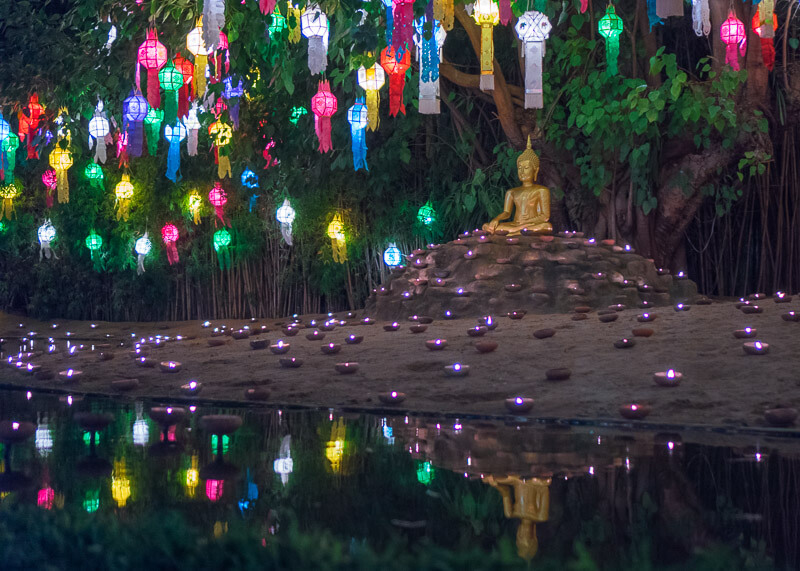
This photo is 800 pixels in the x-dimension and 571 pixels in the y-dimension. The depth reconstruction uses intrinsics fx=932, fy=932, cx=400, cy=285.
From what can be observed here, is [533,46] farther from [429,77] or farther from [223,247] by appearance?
[223,247]

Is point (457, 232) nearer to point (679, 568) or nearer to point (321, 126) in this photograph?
point (321, 126)

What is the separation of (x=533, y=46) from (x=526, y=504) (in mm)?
3634

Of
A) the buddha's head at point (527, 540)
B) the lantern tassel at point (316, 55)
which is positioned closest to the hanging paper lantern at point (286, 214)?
the lantern tassel at point (316, 55)

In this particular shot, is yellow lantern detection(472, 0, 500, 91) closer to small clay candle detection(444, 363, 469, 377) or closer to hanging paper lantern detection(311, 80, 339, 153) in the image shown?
hanging paper lantern detection(311, 80, 339, 153)

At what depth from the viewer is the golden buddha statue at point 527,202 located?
7.64 meters

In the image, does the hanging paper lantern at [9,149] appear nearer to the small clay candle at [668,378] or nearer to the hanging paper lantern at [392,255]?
the hanging paper lantern at [392,255]

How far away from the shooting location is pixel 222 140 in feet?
26.8

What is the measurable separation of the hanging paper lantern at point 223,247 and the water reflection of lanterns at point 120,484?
7.39 m

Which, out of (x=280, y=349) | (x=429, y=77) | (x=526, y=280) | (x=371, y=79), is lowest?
(x=280, y=349)

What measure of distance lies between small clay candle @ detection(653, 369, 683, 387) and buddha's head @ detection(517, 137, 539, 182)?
4257 mm

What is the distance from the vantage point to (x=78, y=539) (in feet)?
5.75

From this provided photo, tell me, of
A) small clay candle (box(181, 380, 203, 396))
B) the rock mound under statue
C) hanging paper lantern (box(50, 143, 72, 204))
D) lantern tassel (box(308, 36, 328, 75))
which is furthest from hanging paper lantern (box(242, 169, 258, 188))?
small clay candle (box(181, 380, 203, 396))

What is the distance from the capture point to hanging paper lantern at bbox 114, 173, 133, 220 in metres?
9.66

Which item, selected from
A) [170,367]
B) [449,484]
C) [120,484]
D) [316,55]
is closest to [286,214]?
[316,55]
